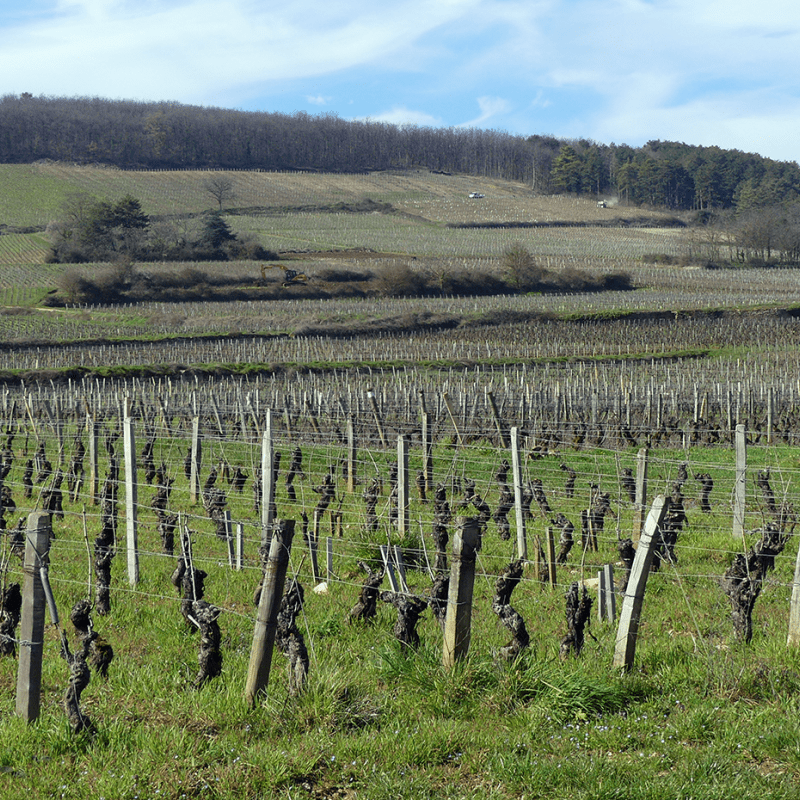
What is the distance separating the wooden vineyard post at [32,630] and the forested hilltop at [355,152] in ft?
356

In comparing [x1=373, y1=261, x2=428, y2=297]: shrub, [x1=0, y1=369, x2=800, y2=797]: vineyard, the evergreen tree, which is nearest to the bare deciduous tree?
the evergreen tree

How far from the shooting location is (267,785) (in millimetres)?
3814

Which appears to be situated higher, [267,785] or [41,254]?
[41,254]

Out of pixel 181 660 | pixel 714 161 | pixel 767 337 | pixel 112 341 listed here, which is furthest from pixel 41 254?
pixel 714 161

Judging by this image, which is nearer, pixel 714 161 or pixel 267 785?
pixel 267 785

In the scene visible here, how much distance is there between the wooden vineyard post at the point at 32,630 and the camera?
4434 mm

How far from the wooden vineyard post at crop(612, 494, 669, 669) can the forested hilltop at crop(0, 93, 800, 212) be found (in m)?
107

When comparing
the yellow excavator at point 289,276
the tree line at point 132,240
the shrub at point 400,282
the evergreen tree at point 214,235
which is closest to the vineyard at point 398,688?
the shrub at point 400,282

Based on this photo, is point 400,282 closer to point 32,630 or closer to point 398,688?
point 398,688

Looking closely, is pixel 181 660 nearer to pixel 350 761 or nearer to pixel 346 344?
pixel 350 761

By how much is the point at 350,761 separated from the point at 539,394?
1928 centimetres

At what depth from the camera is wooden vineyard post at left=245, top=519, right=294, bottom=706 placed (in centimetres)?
454

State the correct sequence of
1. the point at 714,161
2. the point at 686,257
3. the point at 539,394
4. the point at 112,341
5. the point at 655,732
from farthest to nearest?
the point at 714,161 < the point at 686,257 < the point at 112,341 < the point at 539,394 < the point at 655,732

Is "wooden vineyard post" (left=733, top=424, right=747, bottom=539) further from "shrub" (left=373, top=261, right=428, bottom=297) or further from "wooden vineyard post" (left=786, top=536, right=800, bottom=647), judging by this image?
"shrub" (left=373, top=261, right=428, bottom=297)
